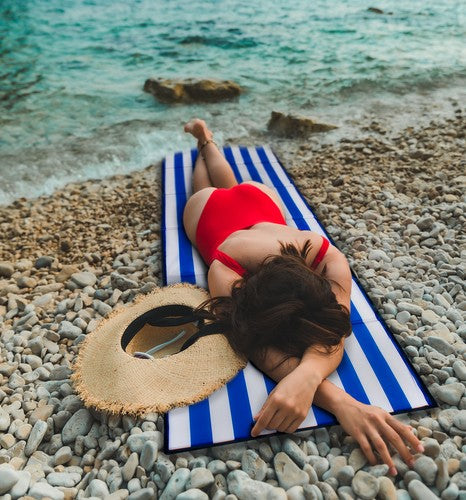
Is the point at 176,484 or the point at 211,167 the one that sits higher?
the point at 211,167

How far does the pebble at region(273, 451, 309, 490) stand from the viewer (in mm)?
1800

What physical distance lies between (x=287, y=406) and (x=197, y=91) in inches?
247

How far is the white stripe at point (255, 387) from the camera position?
6.90ft

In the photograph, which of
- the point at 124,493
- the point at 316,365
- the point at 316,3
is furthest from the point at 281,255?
the point at 316,3

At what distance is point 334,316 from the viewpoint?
2.13 metres

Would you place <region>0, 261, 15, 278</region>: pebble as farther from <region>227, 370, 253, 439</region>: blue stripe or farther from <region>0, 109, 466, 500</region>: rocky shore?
<region>227, 370, 253, 439</region>: blue stripe

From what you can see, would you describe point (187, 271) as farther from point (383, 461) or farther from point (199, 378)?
point (383, 461)

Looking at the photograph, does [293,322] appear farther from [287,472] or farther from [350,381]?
[287,472]

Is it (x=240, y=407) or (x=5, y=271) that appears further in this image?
(x=5, y=271)

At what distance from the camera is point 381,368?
7.45 ft

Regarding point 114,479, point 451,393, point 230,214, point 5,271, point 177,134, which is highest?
point 230,214

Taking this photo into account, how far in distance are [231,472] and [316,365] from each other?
577 millimetres

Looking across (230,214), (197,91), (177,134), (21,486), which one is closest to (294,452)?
(21,486)

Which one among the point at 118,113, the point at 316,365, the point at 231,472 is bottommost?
the point at 118,113
